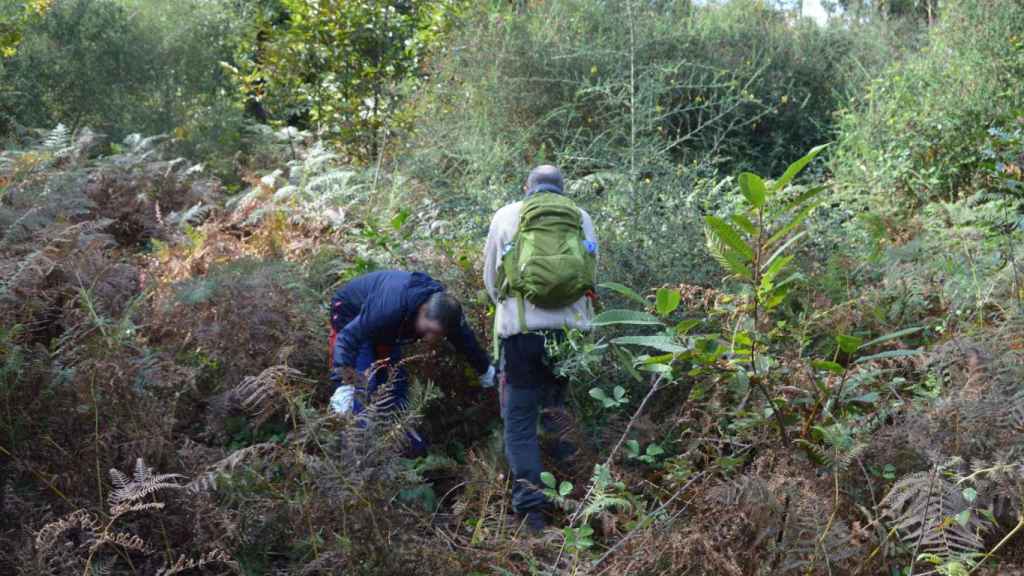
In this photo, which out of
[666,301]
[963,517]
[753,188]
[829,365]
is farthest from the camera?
[829,365]

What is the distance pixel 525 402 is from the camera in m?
5.27

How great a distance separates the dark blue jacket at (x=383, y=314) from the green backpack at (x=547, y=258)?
49 cm

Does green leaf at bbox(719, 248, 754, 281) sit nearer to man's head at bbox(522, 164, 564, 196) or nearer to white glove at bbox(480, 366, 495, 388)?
man's head at bbox(522, 164, 564, 196)

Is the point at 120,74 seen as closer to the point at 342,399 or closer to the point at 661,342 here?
the point at 342,399

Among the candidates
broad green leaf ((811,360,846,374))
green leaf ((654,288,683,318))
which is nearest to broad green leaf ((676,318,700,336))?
green leaf ((654,288,683,318))

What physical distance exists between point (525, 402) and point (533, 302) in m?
0.54

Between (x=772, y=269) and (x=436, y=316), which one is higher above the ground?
(x=772, y=269)

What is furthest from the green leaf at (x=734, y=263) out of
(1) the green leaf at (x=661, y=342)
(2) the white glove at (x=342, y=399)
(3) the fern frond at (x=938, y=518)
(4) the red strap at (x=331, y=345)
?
(4) the red strap at (x=331, y=345)

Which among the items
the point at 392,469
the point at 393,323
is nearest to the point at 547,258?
the point at 393,323

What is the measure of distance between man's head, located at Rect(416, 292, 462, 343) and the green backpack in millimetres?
311

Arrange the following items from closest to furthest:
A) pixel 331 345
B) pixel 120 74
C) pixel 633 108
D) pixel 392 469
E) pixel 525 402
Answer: pixel 392 469, pixel 525 402, pixel 331 345, pixel 633 108, pixel 120 74

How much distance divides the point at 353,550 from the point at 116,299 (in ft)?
8.40

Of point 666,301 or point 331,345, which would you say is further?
point 331,345

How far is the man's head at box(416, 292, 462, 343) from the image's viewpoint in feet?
17.7
